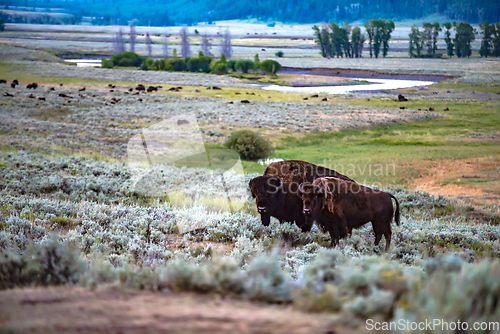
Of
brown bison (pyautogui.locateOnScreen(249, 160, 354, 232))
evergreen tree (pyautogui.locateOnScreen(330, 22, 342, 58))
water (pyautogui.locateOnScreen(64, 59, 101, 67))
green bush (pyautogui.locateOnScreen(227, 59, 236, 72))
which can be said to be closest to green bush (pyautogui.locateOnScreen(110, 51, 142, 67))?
water (pyautogui.locateOnScreen(64, 59, 101, 67))

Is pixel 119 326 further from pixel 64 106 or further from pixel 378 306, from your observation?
pixel 64 106

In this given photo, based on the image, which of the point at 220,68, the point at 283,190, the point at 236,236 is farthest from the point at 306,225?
the point at 220,68

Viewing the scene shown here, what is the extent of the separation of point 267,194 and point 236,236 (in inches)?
45.9

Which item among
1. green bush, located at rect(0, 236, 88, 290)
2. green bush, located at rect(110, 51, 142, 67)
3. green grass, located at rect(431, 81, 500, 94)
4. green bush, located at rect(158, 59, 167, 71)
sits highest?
green bush, located at rect(110, 51, 142, 67)

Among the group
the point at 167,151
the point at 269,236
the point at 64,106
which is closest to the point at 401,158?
the point at 167,151

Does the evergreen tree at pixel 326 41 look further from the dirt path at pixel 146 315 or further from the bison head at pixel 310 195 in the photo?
the dirt path at pixel 146 315

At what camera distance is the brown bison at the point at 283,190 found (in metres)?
8.55

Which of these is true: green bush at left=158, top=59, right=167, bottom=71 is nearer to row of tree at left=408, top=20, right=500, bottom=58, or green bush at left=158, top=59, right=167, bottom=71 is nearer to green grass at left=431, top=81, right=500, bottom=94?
row of tree at left=408, top=20, right=500, bottom=58

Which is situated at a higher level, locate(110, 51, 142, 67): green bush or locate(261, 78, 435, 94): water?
locate(110, 51, 142, 67): green bush

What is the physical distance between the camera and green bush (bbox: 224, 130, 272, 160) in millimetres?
25688

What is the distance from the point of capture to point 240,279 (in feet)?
9.92

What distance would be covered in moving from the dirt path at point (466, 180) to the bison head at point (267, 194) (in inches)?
370

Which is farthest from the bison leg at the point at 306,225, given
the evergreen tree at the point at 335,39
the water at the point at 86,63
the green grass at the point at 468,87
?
the evergreen tree at the point at 335,39

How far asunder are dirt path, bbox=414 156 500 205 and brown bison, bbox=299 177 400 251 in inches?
350
